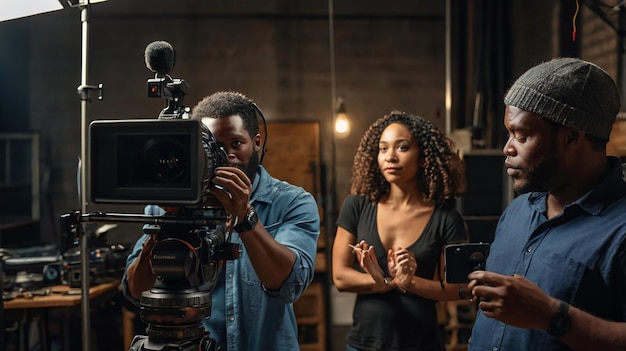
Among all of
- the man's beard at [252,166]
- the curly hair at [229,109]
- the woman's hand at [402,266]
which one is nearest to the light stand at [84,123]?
the curly hair at [229,109]

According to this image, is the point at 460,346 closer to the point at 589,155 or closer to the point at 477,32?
the point at 589,155

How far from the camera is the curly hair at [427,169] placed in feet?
5.95

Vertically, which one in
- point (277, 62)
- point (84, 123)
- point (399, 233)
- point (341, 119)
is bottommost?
point (399, 233)

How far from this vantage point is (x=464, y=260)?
1.06m

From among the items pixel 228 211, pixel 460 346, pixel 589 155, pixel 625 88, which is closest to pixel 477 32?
pixel 625 88

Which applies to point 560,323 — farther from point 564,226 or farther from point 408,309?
point 408,309

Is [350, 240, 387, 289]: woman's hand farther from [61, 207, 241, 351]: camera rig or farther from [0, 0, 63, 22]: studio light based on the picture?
[0, 0, 63, 22]: studio light

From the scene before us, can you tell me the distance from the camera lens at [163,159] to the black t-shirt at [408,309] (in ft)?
2.90

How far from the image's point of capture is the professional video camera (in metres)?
0.96

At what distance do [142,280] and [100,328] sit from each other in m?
2.53

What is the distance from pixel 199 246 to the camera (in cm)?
100

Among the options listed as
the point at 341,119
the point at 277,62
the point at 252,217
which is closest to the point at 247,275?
the point at 252,217

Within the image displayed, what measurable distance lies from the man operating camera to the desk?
1578 millimetres

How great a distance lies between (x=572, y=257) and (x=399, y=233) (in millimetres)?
761
